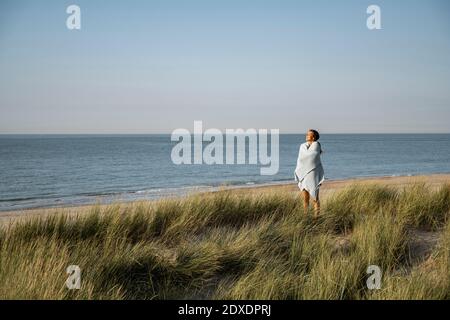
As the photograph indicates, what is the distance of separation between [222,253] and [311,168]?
11.2ft

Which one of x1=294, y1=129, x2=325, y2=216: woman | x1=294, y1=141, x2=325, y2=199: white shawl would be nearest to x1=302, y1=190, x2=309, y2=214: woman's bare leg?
x1=294, y1=129, x2=325, y2=216: woman

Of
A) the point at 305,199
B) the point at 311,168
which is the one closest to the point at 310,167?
the point at 311,168

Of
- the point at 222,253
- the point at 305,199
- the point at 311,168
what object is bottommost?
the point at 222,253

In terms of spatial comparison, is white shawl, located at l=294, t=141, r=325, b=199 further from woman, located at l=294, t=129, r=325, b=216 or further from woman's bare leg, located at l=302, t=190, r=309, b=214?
woman's bare leg, located at l=302, t=190, r=309, b=214

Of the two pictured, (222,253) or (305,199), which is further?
(305,199)

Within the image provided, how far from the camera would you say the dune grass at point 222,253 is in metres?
4.69

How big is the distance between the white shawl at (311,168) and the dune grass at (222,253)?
1.64ft

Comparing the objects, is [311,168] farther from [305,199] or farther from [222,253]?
[222,253]

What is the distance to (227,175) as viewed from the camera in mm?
32688

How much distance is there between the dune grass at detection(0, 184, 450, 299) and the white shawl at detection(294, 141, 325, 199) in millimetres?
499

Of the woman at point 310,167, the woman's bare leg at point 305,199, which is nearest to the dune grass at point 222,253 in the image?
the woman's bare leg at point 305,199

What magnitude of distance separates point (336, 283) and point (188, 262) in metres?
1.98

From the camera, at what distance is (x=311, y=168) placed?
27.9ft
